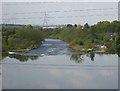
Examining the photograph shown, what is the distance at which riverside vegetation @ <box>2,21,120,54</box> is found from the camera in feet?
10.0

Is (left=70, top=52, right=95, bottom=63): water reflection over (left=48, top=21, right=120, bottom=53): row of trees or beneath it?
beneath

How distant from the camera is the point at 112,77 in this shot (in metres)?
3.43

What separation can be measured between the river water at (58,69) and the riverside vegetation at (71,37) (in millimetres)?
95

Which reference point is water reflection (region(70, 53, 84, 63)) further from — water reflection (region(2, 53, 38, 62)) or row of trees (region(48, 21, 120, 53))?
→ water reflection (region(2, 53, 38, 62))

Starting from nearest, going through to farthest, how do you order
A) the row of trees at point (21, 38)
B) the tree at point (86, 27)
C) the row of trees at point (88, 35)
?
the row of trees at point (21, 38)
the row of trees at point (88, 35)
the tree at point (86, 27)

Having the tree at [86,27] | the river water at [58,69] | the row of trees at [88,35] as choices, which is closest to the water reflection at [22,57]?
the river water at [58,69]

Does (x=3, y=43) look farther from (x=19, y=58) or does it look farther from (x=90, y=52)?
(x=90, y=52)

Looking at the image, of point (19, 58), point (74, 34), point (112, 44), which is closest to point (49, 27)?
point (74, 34)

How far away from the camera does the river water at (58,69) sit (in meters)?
3.20

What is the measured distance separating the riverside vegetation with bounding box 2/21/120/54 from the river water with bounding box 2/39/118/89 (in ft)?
0.31

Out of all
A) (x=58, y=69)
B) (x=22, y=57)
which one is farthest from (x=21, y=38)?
(x=58, y=69)

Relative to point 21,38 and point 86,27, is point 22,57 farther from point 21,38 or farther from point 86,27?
point 86,27

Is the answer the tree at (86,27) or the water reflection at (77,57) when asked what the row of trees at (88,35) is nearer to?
the tree at (86,27)

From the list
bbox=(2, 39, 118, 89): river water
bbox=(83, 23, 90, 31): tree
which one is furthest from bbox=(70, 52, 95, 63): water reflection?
bbox=(83, 23, 90, 31): tree
